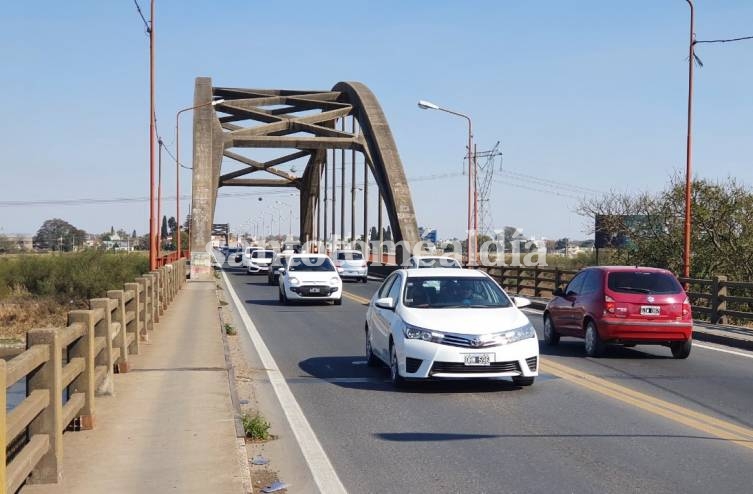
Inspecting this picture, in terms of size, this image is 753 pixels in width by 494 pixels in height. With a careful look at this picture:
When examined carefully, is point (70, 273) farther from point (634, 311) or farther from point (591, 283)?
point (634, 311)

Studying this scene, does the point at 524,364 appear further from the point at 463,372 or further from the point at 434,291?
the point at 434,291

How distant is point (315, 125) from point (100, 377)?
51.6m

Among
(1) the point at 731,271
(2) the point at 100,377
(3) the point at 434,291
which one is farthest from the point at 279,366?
(1) the point at 731,271

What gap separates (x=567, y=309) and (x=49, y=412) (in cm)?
1167

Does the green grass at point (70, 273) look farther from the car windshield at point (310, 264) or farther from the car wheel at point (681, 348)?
the car wheel at point (681, 348)

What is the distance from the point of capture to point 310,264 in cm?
3167

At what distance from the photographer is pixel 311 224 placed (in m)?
97.2

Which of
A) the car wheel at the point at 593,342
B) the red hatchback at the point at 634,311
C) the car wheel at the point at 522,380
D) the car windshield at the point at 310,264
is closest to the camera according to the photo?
the car wheel at the point at 522,380

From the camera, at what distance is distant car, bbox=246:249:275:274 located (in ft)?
195

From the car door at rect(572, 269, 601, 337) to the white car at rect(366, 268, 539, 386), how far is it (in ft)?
11.3

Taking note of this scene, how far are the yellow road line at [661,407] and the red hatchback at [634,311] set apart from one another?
68.7 inches

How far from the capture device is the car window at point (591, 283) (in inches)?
620

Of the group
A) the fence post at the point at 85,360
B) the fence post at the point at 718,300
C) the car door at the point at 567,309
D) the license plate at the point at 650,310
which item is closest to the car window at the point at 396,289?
the license plate at the point at 650,310

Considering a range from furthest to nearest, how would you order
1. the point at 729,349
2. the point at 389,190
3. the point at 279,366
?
the point at 389,190 < the point at 729,349 < the point at 279,366
